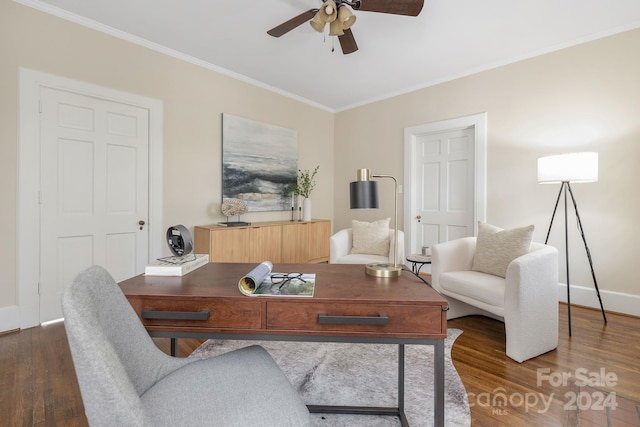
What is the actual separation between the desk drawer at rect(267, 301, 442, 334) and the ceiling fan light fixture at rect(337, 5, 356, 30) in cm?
202

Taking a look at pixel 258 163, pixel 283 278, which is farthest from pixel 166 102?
pixel 283 278

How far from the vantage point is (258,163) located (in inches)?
170

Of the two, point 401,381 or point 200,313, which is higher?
point 200,313

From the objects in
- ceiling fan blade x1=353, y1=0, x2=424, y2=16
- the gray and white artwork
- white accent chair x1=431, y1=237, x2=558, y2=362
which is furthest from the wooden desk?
the gray and white artwork

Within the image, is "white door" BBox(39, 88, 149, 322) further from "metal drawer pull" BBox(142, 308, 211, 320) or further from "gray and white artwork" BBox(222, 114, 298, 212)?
"metal drawer pull" BBox(142, 308, 211, 320)

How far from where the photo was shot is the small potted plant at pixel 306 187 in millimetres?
4680

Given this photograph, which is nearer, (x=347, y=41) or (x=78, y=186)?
(x=347, y=41)

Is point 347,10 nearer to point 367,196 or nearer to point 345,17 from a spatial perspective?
point 345,17

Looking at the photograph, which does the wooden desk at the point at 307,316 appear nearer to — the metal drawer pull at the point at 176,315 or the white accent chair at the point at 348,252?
the metal drawer pull at the point at 176,315

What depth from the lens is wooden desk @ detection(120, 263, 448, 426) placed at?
105 centimetres

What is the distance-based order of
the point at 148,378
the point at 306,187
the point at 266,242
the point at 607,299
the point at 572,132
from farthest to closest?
1. the point at 306,187
2. the point at 266,242
3. the point at 572,132
4. the point at 607,299
5. the point at 148,378

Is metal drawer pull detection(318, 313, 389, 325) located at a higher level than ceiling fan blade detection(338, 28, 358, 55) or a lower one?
lower

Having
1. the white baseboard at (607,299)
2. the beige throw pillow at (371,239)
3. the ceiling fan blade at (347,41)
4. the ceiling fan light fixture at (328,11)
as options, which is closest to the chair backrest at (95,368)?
the ceiling fan light fixture at (328,11)

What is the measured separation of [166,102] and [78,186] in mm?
1260
